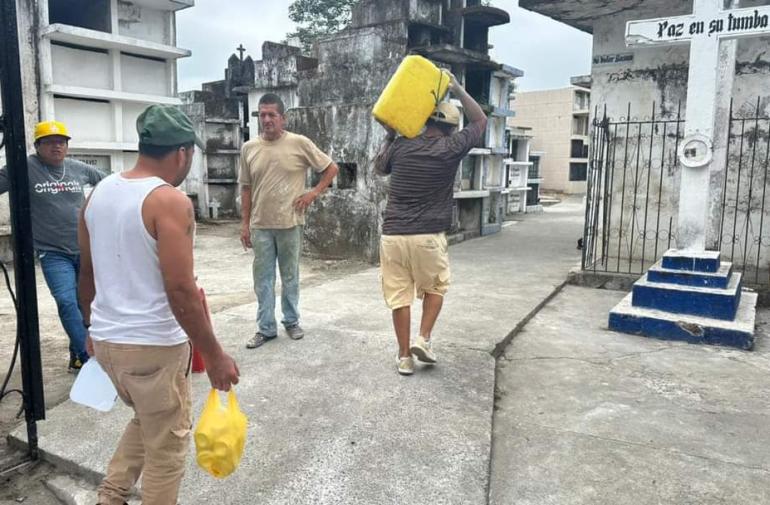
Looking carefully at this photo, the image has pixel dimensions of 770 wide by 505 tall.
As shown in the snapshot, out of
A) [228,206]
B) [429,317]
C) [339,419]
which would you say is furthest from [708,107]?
[228,206]

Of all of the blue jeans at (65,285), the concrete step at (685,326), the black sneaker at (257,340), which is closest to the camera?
the blue jeans at (65,285)

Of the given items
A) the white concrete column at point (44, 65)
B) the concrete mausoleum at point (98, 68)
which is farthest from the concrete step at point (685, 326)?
the white concrete column at point (44, 65)

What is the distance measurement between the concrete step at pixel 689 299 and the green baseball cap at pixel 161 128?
13.8 ft

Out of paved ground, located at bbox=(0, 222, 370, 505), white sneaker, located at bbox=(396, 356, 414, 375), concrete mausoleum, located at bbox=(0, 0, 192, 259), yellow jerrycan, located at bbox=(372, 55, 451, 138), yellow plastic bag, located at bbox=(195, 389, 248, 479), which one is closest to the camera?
yellow plastic bag, located at bbox=(195, 389, 248, 479)

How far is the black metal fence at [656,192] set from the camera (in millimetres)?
6508

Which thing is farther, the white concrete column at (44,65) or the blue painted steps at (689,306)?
the white concrete column at (44,65)

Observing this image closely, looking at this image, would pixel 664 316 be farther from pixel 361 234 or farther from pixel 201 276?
pixel 201 276

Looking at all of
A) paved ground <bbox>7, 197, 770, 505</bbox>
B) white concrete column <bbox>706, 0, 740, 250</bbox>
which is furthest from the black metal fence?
paved ground <bbox>7, 197, 770, 505</bbox>

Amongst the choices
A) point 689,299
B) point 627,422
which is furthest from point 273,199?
point 689,299

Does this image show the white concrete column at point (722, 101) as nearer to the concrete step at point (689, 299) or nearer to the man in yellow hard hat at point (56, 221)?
the concrete step at point (689, 299)

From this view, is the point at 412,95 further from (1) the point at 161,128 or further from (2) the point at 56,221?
(2) the point at 56,221

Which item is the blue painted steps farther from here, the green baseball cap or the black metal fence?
the green baseball cap

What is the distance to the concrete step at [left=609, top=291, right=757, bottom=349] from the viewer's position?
449 cm

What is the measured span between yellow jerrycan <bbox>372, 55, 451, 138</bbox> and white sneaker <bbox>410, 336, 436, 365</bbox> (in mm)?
1217
